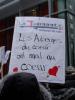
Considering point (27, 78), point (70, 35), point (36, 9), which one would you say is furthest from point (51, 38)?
point (36, 9)

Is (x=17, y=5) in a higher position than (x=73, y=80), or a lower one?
higher

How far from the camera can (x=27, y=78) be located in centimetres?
212

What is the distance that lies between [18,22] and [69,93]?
1.30m

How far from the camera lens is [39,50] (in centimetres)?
457

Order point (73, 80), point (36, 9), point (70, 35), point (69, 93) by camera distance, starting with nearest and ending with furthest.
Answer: point (69, 93) → point (73, 80) → point (70, 35) → point (36, 9)

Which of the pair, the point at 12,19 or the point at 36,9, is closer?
the point at 36,9

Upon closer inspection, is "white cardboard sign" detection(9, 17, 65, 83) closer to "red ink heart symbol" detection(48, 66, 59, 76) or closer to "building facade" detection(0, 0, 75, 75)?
"red ink heart symbol" detection(48, 66, 59, 76)

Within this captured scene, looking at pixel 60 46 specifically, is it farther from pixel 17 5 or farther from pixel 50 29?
pixel 17 5

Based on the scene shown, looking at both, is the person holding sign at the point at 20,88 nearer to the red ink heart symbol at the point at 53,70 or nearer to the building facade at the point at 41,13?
the red ink heart symbol at the point at 53,70

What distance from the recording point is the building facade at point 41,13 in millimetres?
8641

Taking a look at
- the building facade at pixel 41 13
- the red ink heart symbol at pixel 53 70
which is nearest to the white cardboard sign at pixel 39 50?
the red ink heart symbol at pixel 53 70

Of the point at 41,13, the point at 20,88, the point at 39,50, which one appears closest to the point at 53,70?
the point at 39,50

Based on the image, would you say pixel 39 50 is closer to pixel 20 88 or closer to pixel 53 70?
pixel 53 70

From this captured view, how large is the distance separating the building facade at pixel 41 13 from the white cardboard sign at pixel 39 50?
3.65 meters
